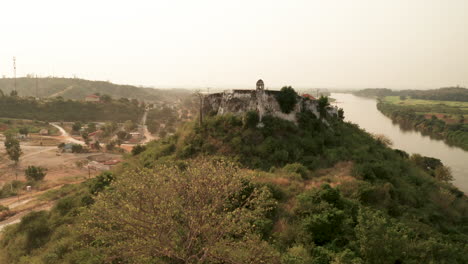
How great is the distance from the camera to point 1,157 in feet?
139

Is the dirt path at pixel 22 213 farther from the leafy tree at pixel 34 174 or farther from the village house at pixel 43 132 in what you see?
the village house at pixel 43 132

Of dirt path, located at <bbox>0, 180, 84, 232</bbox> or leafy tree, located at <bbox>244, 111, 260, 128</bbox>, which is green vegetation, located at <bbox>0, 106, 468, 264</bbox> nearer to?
leafy tree, located at <bbox>244, 111, 260, 128</bbox>

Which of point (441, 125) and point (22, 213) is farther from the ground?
point (441, 125)

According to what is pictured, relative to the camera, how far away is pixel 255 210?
9000 millimetres

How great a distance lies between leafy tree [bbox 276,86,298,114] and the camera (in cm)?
2383

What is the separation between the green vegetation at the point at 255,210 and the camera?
8453 mm

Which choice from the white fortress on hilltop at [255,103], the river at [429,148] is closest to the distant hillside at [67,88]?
the river at [429,148]

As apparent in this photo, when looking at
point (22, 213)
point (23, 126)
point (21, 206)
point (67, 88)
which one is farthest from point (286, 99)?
point (67, 88)

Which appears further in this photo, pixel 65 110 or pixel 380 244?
pixel 65 110

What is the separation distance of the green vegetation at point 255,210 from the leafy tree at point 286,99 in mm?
1458

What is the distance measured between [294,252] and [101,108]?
85153 millimetres

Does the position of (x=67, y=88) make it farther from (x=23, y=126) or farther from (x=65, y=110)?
(x=23, y=126)

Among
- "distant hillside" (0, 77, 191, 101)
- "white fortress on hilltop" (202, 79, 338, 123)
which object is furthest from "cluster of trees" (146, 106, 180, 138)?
"distant hillside" (0, 77, 191, 101)

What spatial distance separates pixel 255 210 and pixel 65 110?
84481 millimetres
